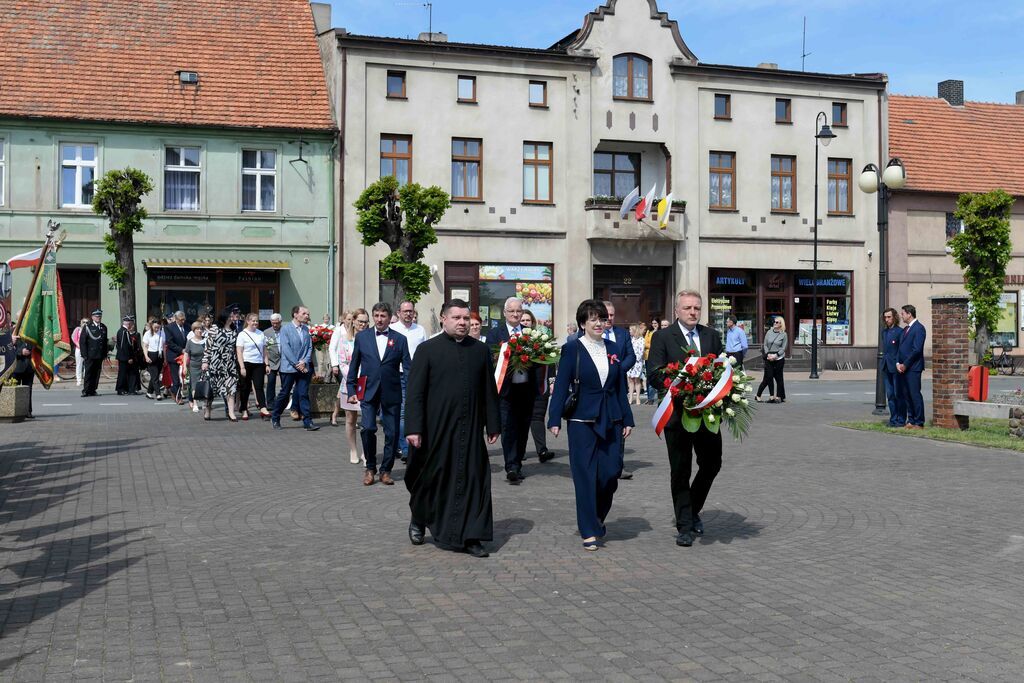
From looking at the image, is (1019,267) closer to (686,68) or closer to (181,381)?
(686,68)

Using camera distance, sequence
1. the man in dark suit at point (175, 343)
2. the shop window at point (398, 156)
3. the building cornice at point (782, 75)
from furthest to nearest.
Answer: the building cornice at point (782, 75) < the shop window at point (398, 156) < the man in dark suit at point (175, 343)

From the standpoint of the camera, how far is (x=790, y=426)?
17531 millimetres

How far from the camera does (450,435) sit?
7957 millimetres

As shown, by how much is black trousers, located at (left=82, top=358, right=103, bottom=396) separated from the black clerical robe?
1802 centimetres

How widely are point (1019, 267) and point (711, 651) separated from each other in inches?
1515

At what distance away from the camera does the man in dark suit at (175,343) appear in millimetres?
22312

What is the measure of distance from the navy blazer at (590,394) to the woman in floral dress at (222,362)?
11.3m

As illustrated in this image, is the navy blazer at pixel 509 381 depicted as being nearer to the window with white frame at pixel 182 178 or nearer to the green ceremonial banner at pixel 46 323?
the green ceremonial banner at pixel 46 323

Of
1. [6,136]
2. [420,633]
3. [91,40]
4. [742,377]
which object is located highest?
[91,40]

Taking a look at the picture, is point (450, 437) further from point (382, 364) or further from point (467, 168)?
point (467, 168)

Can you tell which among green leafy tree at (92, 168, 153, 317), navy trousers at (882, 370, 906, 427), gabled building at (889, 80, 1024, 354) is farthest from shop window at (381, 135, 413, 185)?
navy trousers at (882, 370, 906, 427)

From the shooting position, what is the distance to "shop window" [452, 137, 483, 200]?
33438 mm

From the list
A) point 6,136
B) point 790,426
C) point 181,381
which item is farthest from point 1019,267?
point 6,136

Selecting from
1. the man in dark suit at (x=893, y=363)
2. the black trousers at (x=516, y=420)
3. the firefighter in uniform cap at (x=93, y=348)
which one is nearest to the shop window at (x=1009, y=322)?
the man in dark suit at (x=893, y=363)
